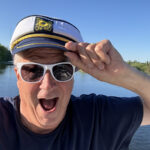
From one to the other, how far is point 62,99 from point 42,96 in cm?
17

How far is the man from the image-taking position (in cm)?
113

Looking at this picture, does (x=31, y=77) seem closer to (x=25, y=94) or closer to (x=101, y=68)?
(x=25, y=94)

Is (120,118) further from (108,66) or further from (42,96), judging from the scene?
(42,96)

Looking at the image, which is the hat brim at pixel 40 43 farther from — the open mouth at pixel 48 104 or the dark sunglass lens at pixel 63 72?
the open mouth at pixel 48 104

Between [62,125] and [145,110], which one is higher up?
[145,110]

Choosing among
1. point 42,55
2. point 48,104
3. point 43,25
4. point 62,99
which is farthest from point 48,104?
point 43,25

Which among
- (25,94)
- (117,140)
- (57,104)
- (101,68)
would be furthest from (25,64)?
(117,140)

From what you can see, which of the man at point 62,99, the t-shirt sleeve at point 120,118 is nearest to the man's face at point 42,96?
the man at point 62,99

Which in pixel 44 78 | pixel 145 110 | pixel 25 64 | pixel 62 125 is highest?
pixel 25 64

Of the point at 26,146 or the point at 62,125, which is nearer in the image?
the point at 26,146

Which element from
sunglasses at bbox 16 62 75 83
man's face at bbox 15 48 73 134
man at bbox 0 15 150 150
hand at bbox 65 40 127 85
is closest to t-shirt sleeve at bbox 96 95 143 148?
man at bbox 0 15 150 150

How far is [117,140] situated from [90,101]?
412mm

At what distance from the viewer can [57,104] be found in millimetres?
1271

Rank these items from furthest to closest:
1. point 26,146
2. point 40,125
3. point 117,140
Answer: point 117,140 → point 40,125 → point 26,146
